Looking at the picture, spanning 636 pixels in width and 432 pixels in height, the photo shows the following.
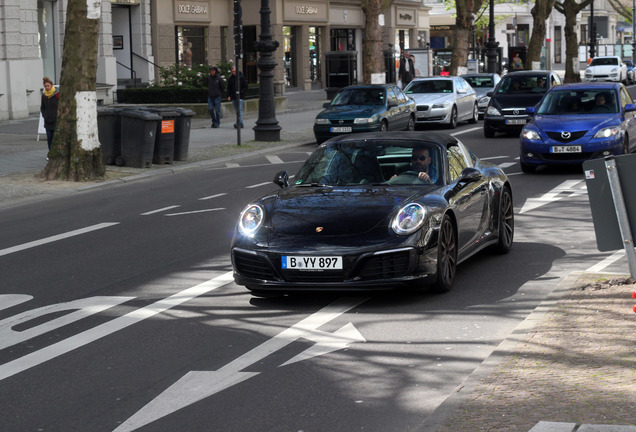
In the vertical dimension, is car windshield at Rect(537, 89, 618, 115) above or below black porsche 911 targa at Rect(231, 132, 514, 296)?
above

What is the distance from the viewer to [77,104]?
65.1 feet

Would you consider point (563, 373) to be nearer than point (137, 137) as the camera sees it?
Yes

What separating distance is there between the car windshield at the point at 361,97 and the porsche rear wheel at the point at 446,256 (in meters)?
19.1

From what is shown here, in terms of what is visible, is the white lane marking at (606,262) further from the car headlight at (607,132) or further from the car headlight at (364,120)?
the car headlight at (364,120)

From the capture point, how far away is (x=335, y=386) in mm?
6602

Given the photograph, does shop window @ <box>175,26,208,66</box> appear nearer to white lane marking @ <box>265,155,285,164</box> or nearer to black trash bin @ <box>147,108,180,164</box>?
white lane marking @ <box>265,155,285,164</box>

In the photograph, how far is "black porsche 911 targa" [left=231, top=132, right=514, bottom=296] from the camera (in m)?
8.72

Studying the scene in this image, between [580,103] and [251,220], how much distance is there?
39.2 feet

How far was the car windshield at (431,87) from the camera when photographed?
33.5 m

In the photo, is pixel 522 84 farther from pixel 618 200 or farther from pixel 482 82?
pixel 618 200

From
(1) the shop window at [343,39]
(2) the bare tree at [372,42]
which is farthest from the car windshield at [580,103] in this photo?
(1) the shop window at [343,39]

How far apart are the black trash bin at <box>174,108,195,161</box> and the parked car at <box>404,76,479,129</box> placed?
1059 centimetres

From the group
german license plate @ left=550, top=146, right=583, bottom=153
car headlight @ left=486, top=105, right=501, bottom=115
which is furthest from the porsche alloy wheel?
car headlight @ left=486, top=105, right=501, bottom=115

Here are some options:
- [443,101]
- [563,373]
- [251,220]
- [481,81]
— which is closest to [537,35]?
[481,81]
